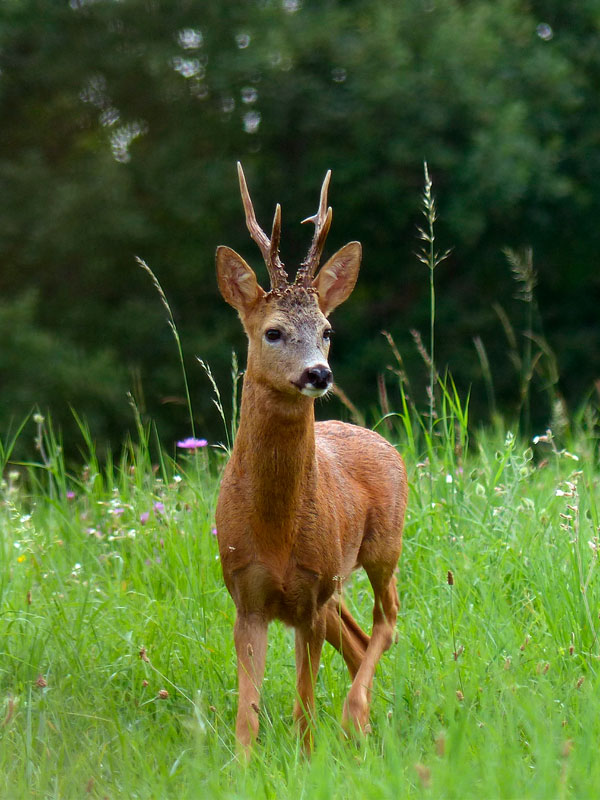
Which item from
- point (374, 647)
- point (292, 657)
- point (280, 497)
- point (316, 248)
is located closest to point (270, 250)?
point (316, 248)

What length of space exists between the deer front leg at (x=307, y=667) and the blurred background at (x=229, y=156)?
9.27m

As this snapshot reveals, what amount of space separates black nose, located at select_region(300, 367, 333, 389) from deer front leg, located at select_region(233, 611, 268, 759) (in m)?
0.83

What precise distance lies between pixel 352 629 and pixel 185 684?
2.49 ft

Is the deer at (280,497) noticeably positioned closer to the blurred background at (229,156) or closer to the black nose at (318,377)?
the black nose at (318,377)

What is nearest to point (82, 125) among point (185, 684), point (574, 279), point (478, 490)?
point (574, 279)

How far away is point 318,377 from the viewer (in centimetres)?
350

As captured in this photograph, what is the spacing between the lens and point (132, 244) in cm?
1480

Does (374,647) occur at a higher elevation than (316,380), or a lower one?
lower

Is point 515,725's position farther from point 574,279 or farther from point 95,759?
point 574,279

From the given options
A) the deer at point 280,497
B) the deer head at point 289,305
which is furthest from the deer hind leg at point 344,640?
the deer head at point 289,305

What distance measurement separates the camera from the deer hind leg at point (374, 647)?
12.1 feet

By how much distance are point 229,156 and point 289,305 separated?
1148 cm

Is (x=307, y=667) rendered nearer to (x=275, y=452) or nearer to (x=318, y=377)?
(x=275, y=452)

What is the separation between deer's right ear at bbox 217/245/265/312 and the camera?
391 cm
